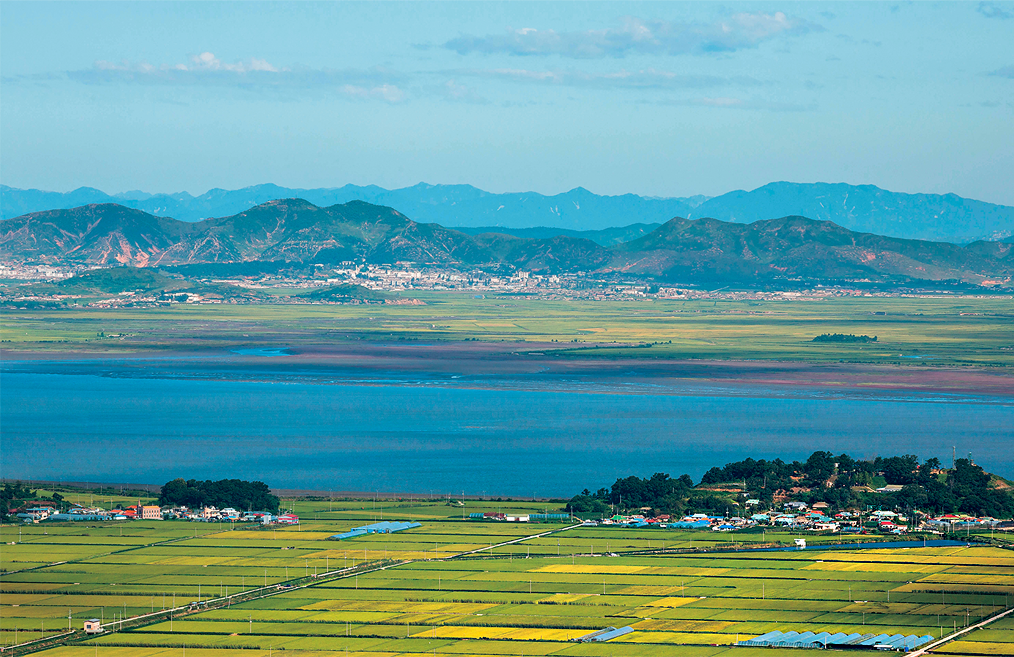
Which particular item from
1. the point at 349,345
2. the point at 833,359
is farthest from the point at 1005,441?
the point at 349,345

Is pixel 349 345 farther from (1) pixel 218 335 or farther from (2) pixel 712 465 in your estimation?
(2) pixel 712 465

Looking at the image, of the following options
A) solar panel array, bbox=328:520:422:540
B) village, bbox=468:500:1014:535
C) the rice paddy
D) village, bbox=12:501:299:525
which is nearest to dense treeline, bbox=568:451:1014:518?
village, bbox=468:500:1014:535

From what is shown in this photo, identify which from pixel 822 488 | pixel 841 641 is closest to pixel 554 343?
pixel 822 488

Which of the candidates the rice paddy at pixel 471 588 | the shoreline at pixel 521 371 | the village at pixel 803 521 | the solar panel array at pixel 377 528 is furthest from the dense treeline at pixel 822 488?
the shoreline at pixel 521 371

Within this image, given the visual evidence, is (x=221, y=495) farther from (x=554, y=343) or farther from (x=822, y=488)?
(x=554, y=343)

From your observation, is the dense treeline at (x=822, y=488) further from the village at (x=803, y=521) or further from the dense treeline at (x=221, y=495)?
the dense treeline at (x=221, y=495)

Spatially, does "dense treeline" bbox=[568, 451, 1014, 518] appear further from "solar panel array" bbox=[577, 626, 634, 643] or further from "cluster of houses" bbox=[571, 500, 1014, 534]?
"solar panel array" bbox=[577, 626, 634, 643]
